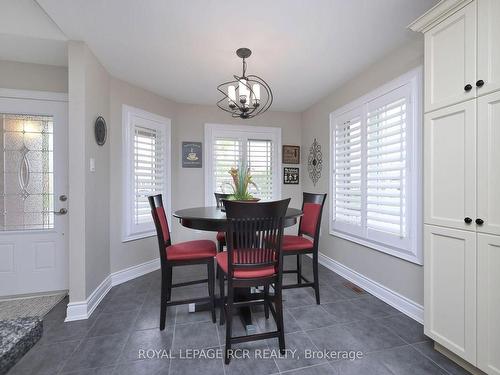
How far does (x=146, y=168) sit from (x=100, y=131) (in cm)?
82

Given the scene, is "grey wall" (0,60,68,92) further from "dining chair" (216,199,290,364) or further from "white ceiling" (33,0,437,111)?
"dining chair" (216,199,290,364)

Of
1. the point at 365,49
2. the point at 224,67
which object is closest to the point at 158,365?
the point at 224,67

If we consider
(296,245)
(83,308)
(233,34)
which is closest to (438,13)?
(233,34)

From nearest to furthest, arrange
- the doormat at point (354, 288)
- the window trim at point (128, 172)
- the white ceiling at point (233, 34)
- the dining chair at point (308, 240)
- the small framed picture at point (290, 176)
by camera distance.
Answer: the white ceiling at point (233, 34) < the dining chair at point (308, 240) < the doormat at point (354, 288) < the window trim at point (128, 172) < the small framed picture at point (290, 176)

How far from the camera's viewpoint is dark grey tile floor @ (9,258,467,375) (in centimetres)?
149

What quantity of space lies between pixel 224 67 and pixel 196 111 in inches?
52.3

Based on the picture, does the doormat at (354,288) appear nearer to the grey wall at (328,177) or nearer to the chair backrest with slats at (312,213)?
the grey wall at (328,177)

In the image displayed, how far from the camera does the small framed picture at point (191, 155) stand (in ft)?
12.1

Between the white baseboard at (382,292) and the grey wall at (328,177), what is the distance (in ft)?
0.14

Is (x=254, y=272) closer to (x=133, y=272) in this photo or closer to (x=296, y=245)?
(x=296, y=245)

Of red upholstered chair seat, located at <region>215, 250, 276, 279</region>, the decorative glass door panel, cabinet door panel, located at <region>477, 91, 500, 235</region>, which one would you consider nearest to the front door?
the decorative glass door panel

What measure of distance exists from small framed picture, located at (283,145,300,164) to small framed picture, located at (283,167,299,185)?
14 cm

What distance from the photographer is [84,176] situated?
2115 mm

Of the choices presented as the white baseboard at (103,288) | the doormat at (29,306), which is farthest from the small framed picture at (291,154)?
the doormat at (29,306)
